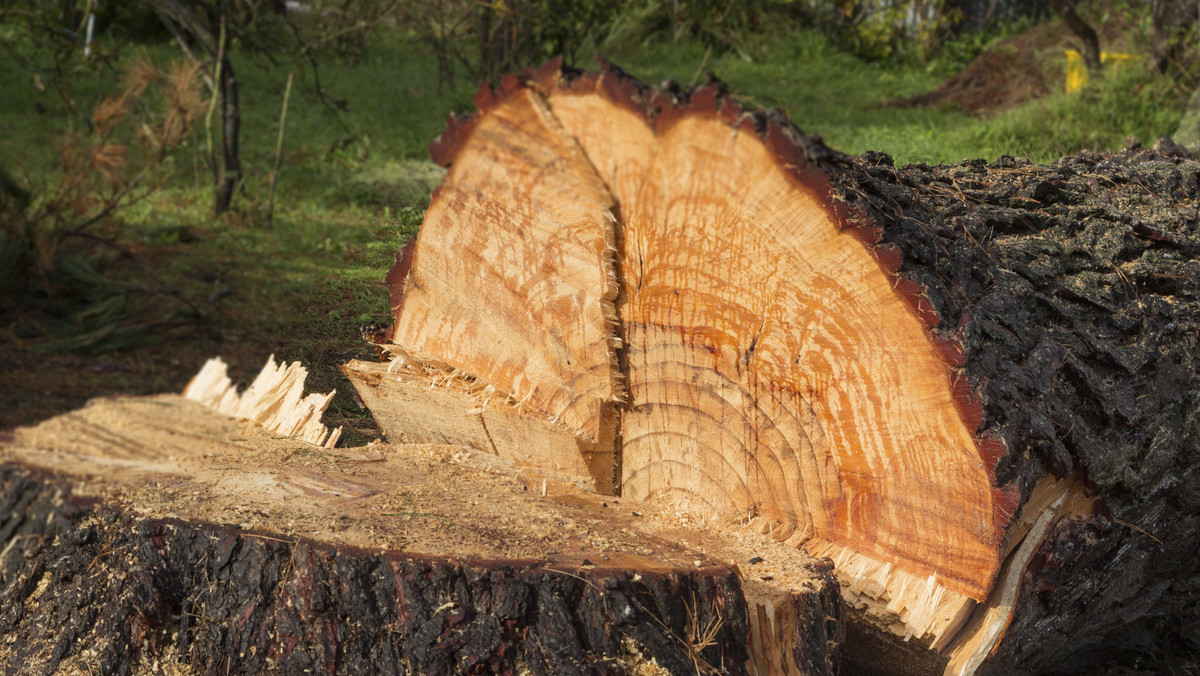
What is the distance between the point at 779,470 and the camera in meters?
1.93

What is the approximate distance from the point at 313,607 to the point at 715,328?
0.94 meters

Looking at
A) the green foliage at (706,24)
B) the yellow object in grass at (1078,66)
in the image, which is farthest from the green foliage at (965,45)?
the yellow object in grass at (1078,66)

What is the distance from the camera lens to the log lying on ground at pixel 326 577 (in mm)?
1581

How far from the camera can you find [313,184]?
6750 mm

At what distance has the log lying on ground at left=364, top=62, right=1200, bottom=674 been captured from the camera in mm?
1653

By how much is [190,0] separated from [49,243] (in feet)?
11.7

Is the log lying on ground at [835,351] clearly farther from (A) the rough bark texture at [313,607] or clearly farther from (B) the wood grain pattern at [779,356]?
(A) the rough bark texture at [313,607]

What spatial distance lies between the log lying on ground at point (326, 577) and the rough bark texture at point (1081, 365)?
0.52 metres

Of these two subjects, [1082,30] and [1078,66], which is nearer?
[1082,30]

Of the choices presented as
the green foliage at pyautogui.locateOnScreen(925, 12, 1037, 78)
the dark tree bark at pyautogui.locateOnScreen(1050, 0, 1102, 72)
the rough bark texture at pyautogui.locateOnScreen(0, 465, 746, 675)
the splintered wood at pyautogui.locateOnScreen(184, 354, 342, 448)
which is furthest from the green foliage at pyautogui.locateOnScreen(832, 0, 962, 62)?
the rough bark texture at pyautogui.locateOnScreen(0, 465, 746, 675)

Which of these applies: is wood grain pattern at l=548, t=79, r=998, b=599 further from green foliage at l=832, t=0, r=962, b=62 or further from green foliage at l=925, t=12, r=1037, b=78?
green foliage at l=832, t=0, r=962, b=62

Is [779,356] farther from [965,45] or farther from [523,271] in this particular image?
[965,45]

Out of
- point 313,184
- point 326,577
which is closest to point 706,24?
point 313,184

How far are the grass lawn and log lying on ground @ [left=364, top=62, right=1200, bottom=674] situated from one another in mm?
573
